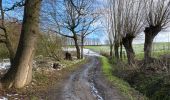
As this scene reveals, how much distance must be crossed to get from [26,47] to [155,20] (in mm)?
16007

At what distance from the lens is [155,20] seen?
31344 millimetres

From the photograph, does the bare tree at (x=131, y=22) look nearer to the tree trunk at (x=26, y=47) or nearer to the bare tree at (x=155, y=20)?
the bare tree at (x=155, y=20)

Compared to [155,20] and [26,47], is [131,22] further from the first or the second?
[26,47]

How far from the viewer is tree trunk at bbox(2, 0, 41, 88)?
1866 centimetres

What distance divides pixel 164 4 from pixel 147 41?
3770 mm

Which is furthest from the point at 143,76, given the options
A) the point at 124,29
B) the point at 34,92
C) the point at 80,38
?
the point at 80,38

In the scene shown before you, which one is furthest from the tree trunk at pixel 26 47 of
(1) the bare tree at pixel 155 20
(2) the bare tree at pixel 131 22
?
(2) the bare tree at pixel 131 22

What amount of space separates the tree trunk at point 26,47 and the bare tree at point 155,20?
14.3 metres

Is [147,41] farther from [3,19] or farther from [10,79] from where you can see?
[10,79]

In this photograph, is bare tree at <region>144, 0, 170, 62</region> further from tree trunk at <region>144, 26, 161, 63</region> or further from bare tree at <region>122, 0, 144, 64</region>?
bare tree at <region>122, 0, 144, 64</region>

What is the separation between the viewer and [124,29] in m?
40.5

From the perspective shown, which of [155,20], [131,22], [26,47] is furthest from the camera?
[131,22]

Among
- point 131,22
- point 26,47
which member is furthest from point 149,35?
point 26,47

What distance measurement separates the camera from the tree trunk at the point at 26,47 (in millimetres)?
18656
